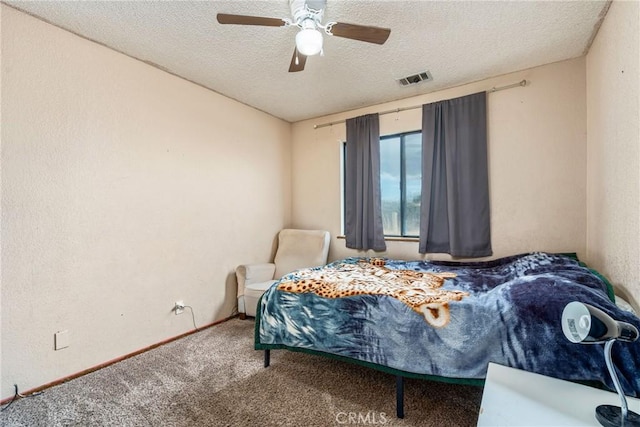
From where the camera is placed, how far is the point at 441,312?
1604 mm

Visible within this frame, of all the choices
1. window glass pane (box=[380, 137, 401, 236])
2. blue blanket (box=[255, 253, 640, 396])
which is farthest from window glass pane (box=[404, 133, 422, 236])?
blue blanket (box=[255, 253, 640, 396])

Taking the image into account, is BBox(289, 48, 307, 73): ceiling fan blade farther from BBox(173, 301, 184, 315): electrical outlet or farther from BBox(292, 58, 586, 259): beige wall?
BBox(173, 301, 184, 315): electrical outlet

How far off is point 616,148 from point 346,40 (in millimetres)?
1985

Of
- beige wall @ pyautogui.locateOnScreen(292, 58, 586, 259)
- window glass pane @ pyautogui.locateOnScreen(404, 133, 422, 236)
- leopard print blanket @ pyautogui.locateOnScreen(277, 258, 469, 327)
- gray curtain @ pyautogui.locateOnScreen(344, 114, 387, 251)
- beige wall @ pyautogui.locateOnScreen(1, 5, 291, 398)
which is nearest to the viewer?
leopard print blanket @ pyautogui.locateOnScreen(277, 258, 469, 327)

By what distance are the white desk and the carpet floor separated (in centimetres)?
72

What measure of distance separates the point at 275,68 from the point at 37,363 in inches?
115

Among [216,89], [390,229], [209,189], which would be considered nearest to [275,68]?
[216,89]

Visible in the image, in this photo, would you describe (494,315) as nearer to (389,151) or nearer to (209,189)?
(389,151)

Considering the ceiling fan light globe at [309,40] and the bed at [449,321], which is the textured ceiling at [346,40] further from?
the bed at [449,321]

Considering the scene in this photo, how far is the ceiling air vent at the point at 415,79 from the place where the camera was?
277cm

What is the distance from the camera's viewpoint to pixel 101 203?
2225mm

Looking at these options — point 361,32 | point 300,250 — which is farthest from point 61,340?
point 361,32

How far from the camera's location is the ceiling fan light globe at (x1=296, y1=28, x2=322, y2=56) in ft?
5.50

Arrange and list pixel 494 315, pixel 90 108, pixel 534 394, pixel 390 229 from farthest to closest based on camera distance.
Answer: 1. pixel 390 229
2. pixel 90 108
3. pixel 494 315
4. pixel 534 394
